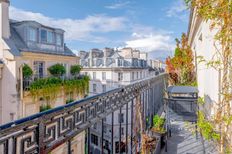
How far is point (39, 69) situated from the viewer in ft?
38.8

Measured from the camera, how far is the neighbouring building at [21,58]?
9.73 m

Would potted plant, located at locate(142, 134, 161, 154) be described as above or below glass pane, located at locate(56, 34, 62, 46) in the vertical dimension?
below

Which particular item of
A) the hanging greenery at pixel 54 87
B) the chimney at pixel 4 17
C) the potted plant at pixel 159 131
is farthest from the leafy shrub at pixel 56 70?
the potted plant at pixel 159 131

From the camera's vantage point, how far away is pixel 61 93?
493 inches

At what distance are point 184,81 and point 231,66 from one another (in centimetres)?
681

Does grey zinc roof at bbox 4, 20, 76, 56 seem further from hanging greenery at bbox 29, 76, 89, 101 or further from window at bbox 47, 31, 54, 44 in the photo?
hanging greenery at bbox 29, 76, 89, 101

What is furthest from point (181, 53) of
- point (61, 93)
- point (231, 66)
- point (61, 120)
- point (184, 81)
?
point (61, 120)

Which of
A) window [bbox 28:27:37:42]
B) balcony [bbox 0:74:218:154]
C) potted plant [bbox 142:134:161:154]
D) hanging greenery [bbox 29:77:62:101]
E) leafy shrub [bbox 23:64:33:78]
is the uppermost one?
window [bbox 28:27:37:42]

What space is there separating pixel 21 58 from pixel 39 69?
5.57ft

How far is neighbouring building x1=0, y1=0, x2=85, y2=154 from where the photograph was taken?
31.9ft

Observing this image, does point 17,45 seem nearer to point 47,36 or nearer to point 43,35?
point 43,35

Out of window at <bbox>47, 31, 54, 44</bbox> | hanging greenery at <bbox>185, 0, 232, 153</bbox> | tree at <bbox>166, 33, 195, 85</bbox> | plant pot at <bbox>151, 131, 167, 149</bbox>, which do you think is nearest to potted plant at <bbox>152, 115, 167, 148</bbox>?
plant pot at <bbox>151, 131, 167, 149</bbox>

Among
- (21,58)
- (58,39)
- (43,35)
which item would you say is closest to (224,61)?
(21,58)

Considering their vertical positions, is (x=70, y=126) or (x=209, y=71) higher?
(x=209, y=71)
